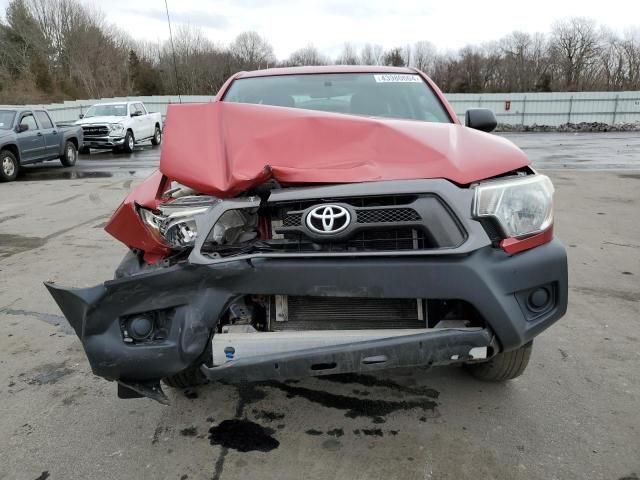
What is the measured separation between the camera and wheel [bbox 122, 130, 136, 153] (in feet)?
59.6

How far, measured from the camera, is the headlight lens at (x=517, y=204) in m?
2.09

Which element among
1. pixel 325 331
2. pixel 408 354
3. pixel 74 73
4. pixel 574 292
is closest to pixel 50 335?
pixel 325 331

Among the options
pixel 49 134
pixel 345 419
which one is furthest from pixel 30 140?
pixel 345 419

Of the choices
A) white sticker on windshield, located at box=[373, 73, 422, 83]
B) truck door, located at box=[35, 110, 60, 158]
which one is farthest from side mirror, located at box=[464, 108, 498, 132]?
truck door, located at box=[35, 110, 60, 158]

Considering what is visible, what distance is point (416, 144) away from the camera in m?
2.34

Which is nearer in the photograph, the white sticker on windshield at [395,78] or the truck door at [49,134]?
the white sticker on windshield at [395,78]

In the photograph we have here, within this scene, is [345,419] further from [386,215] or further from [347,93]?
[347,93]

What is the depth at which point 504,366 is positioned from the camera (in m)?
2.72

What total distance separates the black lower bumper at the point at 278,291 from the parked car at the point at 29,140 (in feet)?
38.2

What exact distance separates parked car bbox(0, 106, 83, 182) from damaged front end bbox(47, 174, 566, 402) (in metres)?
11.7

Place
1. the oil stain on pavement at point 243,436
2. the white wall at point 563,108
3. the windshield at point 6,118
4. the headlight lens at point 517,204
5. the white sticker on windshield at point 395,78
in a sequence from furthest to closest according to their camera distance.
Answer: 1. the white wall at point 563,108
2. the windshield at point 6,118
3. the white sticker on windshield at point 395,78
4. the oil stain on pavement at point 243,436
5. the headlight lens at point 517,204

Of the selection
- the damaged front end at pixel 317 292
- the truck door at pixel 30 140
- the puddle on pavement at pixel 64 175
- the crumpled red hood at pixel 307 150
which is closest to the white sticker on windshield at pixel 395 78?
the crumpled red hood at pixel 307 150

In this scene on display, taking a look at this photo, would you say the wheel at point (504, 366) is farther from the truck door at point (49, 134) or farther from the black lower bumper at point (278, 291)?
the truck door at point (49, 134)

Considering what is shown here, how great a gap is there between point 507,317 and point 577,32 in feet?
209
